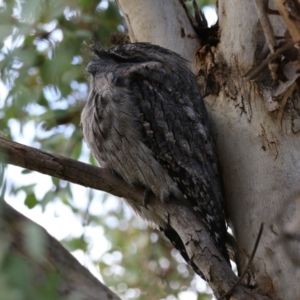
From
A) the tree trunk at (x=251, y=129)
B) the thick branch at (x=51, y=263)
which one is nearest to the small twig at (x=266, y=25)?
the tree trunk at (x=251, y=129)

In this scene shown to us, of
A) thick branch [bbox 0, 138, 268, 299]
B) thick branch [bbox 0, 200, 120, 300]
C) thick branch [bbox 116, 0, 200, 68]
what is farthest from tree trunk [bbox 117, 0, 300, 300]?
thick branch [bbox 0, 200, 120, 300]

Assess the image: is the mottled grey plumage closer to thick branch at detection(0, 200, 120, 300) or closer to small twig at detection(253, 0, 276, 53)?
small twig at detection(253, 0, 276, 53)

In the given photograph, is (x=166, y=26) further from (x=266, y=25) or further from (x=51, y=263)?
(x=51, y=263)

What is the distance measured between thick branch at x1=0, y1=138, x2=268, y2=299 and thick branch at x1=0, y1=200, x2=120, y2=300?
50 cm

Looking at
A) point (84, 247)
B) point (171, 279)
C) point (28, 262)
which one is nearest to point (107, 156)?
point (84, 247)

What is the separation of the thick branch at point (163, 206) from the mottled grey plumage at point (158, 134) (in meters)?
0.09

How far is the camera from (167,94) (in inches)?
103

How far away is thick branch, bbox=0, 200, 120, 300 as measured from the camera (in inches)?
50.0

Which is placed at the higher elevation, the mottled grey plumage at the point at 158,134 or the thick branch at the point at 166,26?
the thick branch at the point at 166,26

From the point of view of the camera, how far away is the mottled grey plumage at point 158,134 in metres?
2.40

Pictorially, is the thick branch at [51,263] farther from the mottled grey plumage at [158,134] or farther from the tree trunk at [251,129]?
the mottled grey plumage at [158,134]

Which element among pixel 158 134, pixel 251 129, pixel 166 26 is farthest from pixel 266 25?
pixel 166 26

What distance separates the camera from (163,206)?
239 cm

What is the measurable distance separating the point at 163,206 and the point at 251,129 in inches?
18.0
